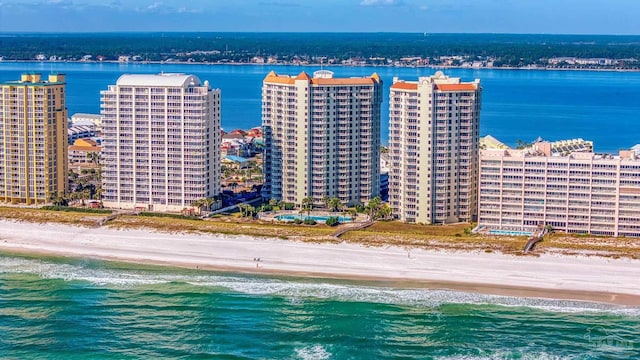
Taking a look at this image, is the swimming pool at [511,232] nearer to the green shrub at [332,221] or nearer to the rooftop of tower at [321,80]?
the green shrub at [332,221]

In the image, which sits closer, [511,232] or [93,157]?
[511,232]

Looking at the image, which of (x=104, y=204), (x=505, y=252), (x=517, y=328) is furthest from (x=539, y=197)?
(x=104, y=204)

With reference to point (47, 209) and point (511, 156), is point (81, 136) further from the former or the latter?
point (511, 156)

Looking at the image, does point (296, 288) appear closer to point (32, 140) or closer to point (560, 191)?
point (560, 191)

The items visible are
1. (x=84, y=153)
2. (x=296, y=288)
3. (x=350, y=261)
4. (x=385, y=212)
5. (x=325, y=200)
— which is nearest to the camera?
Result: (x=296, y=288)

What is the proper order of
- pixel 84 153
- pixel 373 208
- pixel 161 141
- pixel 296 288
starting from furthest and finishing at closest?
pixel 84 153, pixel 161 141, pixel 373 208, pixel 296 288

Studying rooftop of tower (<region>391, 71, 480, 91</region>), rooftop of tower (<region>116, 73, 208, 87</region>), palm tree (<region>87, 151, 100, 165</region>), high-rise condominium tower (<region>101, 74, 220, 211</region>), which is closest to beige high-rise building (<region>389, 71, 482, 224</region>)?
rooftop of tower (<region>391, 71, 480, 91</region>)

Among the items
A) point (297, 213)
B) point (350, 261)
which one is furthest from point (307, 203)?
point (350, 261)
